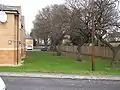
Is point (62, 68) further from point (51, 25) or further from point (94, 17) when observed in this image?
point (51, 25)

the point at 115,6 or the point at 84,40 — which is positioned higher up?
the point at 115,6

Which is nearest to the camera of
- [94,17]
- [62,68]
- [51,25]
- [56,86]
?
[56,86]

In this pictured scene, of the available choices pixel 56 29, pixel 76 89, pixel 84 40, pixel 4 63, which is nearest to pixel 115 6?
pixel 84 40

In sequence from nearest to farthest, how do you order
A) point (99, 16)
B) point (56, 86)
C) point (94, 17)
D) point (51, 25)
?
point (56, 86)
point (94, 17)
point (99, 16)
point (51, 25)

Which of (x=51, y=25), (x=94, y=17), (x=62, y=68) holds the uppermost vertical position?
(x=51, y=25)

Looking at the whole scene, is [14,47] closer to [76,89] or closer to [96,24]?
[96,24]

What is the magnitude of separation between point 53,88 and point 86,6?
22.4 meters

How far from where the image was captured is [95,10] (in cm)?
3178

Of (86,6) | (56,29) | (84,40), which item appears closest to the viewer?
(86,6)

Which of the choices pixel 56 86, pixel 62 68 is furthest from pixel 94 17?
pixel 56 86

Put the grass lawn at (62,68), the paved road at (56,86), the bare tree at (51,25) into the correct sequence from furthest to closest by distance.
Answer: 1. the bare tree at (51,25)
2. the grass lawn at (62,68)
3. the paved road at (56,86)

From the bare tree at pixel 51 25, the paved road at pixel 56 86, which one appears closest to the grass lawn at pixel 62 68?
the paved road at pixel 56 86

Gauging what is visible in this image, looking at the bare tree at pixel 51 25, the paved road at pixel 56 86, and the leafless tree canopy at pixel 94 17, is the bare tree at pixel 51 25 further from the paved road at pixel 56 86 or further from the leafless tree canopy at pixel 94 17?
the paved road at pixel 56 86

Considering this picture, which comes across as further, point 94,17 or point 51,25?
point 51,25
